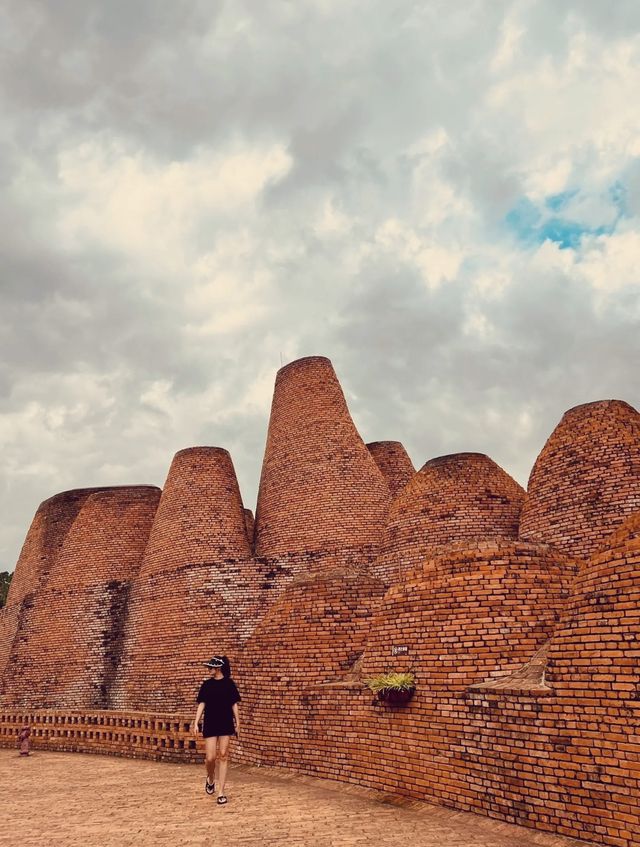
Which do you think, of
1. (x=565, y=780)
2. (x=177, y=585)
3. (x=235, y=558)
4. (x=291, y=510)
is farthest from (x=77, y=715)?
(x=565, y=780)

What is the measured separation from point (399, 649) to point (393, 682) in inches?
18.3

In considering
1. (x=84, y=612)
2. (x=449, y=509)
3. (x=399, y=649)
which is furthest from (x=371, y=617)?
(x=84, y=612)

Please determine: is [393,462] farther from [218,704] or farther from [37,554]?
[218,704]

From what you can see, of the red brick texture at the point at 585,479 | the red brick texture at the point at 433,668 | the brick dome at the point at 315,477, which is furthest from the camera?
the brick dome at the point at 315,477

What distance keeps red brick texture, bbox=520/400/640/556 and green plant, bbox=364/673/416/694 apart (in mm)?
4830

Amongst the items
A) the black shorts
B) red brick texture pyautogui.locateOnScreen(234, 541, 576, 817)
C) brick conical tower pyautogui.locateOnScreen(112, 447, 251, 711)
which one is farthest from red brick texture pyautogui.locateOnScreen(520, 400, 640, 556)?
brick conical tower pyautogui.locateOnScreen(112, 447, 251, 711)

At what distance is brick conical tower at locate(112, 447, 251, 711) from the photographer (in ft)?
42.3

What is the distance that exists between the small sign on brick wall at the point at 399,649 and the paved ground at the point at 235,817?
1290 millimetres

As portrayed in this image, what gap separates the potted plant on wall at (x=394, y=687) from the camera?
5758 millimetres

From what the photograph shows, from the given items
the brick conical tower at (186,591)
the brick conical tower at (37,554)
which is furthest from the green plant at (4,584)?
the brick conical tower at (186,591)

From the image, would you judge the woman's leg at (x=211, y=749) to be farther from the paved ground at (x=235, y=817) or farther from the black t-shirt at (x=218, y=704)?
the paved ground at (x=235, y=817)

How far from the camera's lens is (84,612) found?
1590 centimetres

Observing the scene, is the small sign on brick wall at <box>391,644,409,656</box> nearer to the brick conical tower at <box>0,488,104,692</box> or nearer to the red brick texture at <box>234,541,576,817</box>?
the red brick texture at <box>234,541,576,817</box>

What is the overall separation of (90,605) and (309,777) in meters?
11.1
